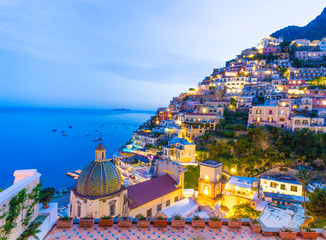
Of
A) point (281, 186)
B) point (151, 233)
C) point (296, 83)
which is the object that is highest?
point (296, 83)

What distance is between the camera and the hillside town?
31.1 ft

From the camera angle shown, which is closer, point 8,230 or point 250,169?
point 8,230

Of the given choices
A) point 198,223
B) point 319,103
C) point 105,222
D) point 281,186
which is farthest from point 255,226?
point 319,103

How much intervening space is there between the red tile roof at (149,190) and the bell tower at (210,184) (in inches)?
173

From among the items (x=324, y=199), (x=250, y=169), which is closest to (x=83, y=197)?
(x=324, y=199)

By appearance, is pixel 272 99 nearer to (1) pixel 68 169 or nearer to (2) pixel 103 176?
(2) pixel 103 176

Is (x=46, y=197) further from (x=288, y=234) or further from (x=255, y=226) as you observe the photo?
(x=288, y=234)

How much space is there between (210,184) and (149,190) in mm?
8927

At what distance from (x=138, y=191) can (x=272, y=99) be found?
5037 cm

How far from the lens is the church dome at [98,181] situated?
51.4 feet

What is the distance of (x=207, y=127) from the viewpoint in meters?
46.4

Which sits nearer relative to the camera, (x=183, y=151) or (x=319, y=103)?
(x=183, y=151)

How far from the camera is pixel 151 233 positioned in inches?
351

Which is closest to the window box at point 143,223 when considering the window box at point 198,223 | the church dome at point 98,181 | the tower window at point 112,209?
the window box at point 198,223
